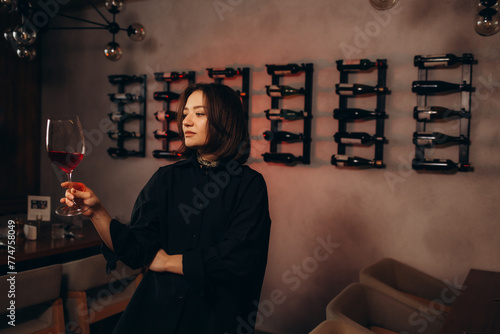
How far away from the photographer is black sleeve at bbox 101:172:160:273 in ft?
3.54

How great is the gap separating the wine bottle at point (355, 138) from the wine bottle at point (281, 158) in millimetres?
363

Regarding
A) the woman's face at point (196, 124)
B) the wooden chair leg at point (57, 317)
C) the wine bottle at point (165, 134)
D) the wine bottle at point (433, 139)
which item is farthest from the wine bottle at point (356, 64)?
the wooden chair leg at point (57, 317)

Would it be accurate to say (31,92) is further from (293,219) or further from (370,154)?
(370,154)

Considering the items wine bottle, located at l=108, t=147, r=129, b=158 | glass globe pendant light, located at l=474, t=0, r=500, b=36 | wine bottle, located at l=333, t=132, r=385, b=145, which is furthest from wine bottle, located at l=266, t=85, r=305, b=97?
wine bottle, located at l=108, t=147, r=129, b=158

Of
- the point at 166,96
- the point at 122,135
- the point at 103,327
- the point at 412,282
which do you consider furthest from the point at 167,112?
the point at 412,282

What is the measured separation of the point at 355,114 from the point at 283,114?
21.6 inches

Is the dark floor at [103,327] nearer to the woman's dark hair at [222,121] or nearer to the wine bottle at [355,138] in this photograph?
the wine bottle at [355,138]

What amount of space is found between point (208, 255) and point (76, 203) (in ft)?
1.20

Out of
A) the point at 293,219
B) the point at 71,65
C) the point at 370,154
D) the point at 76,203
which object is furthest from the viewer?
the point at 71,65

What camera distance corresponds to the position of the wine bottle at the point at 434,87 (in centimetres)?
261

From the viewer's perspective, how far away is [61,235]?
294 centimetres

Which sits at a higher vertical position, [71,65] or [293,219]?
[71,65]

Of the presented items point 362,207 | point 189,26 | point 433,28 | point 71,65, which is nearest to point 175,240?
point 362,207

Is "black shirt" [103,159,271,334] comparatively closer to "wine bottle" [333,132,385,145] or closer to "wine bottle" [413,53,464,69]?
"wine bottle" [333,132,385,145]
